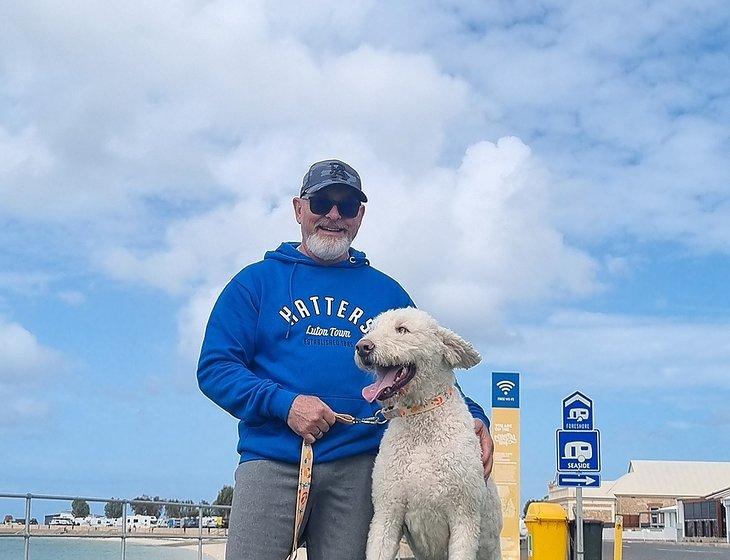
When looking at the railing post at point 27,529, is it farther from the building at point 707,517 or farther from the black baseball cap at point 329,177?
the building at point 707,517

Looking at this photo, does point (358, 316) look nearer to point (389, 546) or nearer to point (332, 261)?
point (332, 261)

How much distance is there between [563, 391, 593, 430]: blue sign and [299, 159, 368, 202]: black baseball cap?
7.91 metres

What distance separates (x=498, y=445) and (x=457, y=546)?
1168 centimetres

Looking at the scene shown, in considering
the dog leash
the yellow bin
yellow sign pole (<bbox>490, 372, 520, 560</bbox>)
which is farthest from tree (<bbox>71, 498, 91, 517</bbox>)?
yellow sign pole (<bbox>490, 372, 520, 560</bbox>)

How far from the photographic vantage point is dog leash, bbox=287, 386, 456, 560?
4055 millimetres

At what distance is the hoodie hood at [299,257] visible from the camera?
4.47 metres

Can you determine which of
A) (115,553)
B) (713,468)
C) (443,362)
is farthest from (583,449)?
(713,468)

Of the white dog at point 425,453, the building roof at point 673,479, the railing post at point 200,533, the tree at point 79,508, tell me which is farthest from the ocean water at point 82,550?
the building roof at point 673,479

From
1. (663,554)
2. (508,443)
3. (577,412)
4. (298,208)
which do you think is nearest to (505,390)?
(508,443)

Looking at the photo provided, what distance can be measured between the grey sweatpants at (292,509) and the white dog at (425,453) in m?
0.18

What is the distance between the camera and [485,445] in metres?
4.22

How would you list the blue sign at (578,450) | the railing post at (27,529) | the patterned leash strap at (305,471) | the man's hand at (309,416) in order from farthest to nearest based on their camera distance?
the blue sign at (578,450) → the railing post at (27,529) → the patterned leash strap at (305,471) → the man's hand at (309,416)

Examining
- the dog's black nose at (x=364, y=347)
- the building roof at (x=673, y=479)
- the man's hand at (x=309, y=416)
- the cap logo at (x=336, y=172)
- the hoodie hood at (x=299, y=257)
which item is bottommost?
the man's hand at (x=309, y=416)

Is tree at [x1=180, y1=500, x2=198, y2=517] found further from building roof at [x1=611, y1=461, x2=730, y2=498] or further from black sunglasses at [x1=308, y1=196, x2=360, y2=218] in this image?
building roof at [x1=611, y1=461, x2=730, y2=498]
